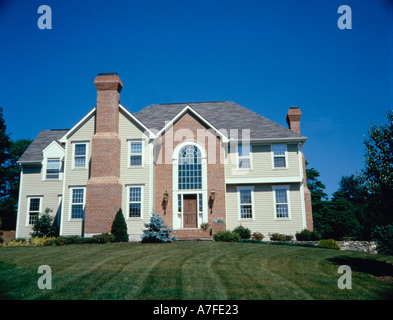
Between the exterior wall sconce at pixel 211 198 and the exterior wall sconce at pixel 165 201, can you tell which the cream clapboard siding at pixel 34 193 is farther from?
the exterior wall sconce at pixel 211 198

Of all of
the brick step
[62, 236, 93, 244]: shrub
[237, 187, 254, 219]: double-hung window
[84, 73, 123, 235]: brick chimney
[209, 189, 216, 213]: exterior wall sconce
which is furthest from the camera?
[237, 187, 254, 219]: double-hung window

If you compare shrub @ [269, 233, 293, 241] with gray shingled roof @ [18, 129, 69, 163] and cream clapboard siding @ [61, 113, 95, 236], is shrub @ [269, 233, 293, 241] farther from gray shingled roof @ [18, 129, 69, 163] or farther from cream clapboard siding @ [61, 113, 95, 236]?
gray shingled roof @ [18, 129, 69, 163]

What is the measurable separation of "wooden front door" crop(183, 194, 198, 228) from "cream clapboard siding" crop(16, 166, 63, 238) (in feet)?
31.9

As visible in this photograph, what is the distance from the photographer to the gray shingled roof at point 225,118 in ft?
84.9

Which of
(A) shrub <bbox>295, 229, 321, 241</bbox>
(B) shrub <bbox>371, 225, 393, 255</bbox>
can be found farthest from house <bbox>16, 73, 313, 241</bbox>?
(B) shrub <bbox>371, 225, 393, 255</bbox>

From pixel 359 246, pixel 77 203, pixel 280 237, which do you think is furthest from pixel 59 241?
pixel 359 246

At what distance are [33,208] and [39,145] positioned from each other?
18.3ft

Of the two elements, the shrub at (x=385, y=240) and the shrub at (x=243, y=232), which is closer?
the shrub at (x=385, y=240)

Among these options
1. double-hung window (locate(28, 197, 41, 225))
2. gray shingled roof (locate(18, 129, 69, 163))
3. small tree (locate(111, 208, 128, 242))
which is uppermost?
gray shingled roof (locate(18, 129, 69, 163))

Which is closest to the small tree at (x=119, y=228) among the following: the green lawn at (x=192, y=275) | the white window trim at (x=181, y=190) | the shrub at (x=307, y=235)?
the white window trim at (x=181, y=190)

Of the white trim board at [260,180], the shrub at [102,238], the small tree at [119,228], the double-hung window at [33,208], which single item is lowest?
the shrub at [102,238]

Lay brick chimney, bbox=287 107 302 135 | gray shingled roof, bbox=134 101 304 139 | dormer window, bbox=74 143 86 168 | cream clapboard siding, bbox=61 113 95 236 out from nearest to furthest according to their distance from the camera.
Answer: cream clapboard siding, bbox=61 113 95 236, dormer window, bbox=74 143 86 168, gray shingled roof, bbox=134 101 304 139, brick chimney, bbox=287 107 302 135

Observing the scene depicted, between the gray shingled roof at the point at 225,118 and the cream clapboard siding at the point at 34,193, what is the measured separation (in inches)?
346

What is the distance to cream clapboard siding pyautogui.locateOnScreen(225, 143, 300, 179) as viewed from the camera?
24812mm
